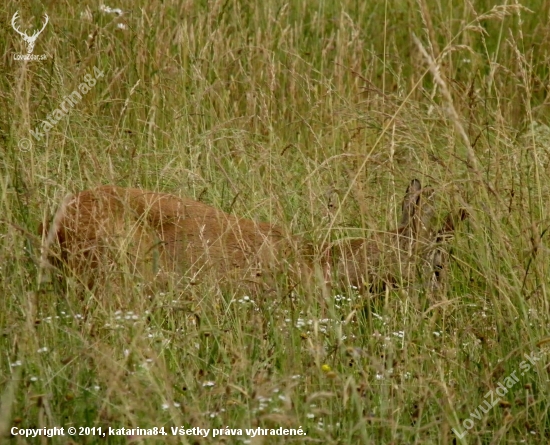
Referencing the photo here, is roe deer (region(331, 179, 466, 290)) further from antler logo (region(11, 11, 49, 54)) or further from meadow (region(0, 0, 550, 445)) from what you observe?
antler logo (region(11, 11, 49, 54))

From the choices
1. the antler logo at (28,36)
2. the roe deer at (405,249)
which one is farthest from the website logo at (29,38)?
the roe deer at (405,249)

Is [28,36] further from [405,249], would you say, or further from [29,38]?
[405,249]

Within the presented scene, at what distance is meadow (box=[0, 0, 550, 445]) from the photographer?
2725 millimetres

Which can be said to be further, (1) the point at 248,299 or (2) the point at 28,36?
(2) the point at 28,36

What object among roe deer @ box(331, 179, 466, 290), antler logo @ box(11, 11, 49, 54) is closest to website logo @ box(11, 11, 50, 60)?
antler logo @ box(11, 11, 49, 54)

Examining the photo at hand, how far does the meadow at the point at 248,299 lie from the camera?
2.72 m

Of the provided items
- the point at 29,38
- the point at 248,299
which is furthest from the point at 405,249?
the point at 29,38

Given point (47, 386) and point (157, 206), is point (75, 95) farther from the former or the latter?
point (47, 386)

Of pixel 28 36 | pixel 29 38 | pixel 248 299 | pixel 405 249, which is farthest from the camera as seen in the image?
pixel 28 36

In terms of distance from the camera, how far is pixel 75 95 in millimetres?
5344

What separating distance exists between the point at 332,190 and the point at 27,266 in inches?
45.7

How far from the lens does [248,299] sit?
12.1ft

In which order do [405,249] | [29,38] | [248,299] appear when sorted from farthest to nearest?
[29,38] → [405,249] → [248,299]

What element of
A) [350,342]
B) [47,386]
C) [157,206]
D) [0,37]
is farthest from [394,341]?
[0,37]
